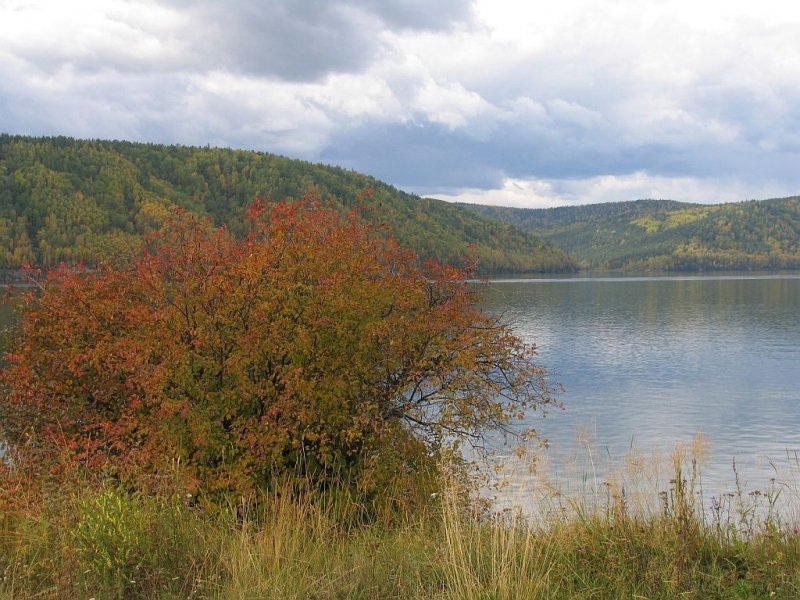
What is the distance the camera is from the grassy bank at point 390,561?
247 inches

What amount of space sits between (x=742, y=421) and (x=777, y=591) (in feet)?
106

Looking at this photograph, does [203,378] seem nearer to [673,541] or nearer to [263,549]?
[263,549]

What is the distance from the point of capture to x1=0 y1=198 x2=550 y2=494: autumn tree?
13641 millimetres

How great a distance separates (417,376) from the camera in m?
16.2

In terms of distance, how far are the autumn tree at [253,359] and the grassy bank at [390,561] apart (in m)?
4.85

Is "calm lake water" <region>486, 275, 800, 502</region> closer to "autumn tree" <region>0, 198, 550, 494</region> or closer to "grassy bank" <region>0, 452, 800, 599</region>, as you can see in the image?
"grassy bank" <region>0, 452, 800, 599</region>

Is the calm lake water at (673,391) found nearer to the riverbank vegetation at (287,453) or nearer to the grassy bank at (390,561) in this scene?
the grassy bank at (390,561)

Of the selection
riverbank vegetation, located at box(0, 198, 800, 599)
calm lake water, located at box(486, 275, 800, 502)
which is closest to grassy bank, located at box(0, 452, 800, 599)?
riverbank vegetation, located at box(0, 198, 800, 599)

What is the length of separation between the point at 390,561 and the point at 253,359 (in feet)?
25.1

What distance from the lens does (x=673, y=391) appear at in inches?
1731

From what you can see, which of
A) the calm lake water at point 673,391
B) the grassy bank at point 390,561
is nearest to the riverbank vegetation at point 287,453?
the grassy bank at point 390,561

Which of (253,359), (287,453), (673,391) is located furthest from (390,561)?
(673,391)

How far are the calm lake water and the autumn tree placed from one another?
11.2 feet

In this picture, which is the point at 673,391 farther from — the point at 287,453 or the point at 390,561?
the point at 390,561
